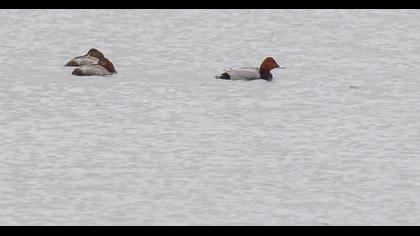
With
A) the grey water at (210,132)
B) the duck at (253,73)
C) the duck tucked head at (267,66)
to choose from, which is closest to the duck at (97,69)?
the grey water at (210,132)

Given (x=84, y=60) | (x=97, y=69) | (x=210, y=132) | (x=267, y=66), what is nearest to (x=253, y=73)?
(x=267, y=66)

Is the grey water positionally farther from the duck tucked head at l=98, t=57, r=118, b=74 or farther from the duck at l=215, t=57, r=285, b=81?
the duck tucked head at l=98, t=57, r=118, b=74

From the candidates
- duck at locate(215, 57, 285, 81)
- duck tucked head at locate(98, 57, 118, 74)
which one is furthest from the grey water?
duck tucked head at locate(98, 57, 118, 74)

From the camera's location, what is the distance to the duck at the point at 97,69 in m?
35.8

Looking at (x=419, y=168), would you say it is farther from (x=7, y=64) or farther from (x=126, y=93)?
(x=7, y=64)

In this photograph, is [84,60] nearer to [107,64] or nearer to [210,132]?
[107,64]

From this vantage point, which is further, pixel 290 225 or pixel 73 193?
pixel 73 193

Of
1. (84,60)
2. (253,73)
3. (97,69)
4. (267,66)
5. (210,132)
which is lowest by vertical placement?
(84,60)

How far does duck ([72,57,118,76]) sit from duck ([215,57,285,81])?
2.52 metres

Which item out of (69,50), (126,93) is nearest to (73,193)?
(126,93)

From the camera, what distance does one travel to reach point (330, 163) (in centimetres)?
2472

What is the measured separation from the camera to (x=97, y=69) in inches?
1411

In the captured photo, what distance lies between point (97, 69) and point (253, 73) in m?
3.52
